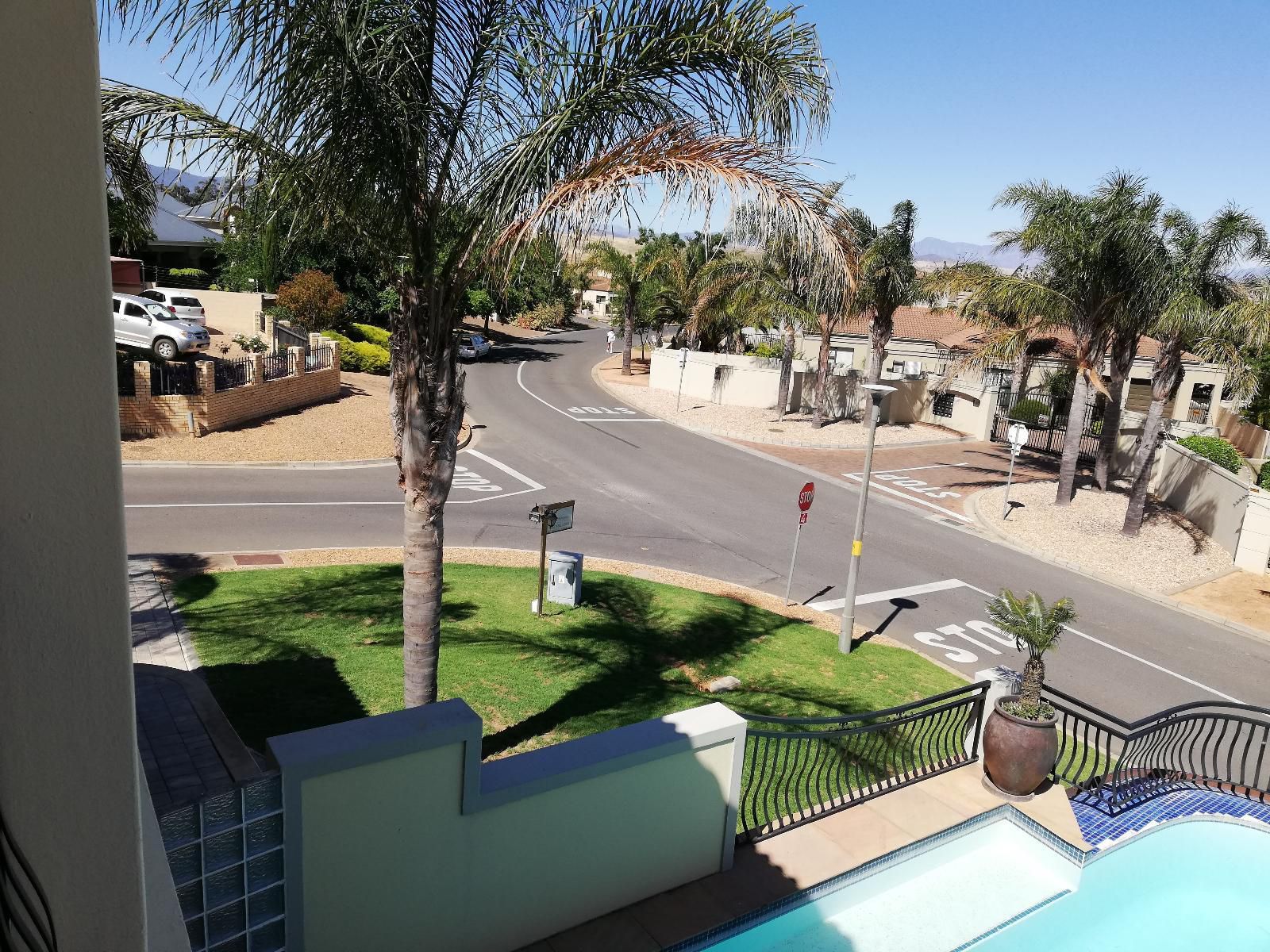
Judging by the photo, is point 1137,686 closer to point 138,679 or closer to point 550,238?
point 550,238

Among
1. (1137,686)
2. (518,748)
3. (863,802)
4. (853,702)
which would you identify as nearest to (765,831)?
(863,802)

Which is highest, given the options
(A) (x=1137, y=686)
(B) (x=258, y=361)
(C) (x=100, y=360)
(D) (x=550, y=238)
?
(D) (x=550, y=238)

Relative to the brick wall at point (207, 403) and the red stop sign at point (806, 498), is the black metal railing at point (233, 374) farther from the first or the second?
the red stop sign at point (806, 498)

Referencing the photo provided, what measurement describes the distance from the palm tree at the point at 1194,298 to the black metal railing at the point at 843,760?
12.9 meters

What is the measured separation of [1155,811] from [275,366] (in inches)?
889

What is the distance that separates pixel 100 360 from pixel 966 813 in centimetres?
782

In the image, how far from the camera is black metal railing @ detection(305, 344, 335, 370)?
26508 millimetres

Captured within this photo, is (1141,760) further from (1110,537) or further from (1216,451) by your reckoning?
(1216,451)

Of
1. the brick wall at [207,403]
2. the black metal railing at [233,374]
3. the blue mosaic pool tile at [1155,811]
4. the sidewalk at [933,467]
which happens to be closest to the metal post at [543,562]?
the blue mosaic pool tile at [1155,811]

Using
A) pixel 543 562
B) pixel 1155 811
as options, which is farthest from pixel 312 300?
pixel 1155 811

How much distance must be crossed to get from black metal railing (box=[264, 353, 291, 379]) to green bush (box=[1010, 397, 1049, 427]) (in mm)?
25555

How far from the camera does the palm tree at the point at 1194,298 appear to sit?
18.1m

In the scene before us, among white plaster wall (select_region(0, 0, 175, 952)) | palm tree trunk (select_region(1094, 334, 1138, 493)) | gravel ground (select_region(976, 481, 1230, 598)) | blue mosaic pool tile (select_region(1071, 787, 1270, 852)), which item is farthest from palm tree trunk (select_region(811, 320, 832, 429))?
white plaster wall (select_region(0, 0, 175, 952))

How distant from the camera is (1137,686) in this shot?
504 inches
